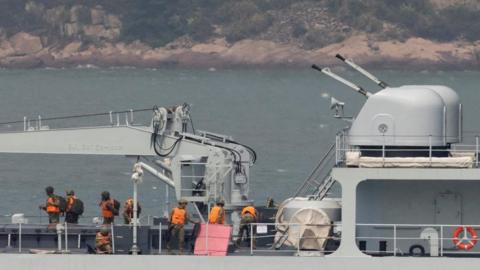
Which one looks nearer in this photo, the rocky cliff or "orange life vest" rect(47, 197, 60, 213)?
"orange life vest" rect(47, 197, 60, 213)

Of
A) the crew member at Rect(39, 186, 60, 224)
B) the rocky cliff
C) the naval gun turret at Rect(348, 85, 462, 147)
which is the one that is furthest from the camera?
the rocky cliff

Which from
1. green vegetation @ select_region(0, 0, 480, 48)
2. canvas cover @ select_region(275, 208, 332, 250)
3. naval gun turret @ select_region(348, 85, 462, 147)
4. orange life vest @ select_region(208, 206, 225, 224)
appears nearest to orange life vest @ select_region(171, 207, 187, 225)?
orange life vest @ select_region(208, 206, 225, 224)

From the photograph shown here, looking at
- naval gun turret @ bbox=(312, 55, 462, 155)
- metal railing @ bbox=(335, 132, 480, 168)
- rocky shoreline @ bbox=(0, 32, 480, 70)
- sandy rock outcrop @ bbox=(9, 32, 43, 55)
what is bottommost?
metal railing @ bbox=(335, 132, 480, 168)

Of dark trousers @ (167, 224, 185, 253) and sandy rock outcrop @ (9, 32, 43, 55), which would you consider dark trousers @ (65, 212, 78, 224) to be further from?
sandy rock outcrop @ (9, 32, 43, 55)

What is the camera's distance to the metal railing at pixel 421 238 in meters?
31.1

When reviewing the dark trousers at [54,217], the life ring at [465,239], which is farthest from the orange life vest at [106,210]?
the life ring at [465,239]

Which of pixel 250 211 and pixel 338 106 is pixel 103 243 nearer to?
pixel 250 211

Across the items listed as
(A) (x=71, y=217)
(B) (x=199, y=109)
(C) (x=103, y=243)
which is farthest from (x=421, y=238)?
(B) (x=199, y=109)

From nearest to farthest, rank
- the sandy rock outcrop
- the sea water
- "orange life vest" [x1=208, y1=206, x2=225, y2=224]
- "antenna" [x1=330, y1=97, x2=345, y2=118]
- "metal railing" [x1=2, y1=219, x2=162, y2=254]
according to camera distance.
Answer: "orange life vest" [x1=208, y1=206, x2=225, y2=224] → "antenna" [x1=330, y1=97, x2=345, y2=118] → "metal railing" [x1=2, y1=219, x2=162, y2=254] → the sea water → the sandy rock outcrop

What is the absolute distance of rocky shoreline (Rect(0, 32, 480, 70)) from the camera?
188m

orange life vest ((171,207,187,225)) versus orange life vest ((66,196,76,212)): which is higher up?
orange life vest ((66,196,76,212))

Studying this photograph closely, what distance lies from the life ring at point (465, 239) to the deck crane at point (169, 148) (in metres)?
5.38

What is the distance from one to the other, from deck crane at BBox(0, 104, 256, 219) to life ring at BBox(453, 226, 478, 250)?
5381 millimetres

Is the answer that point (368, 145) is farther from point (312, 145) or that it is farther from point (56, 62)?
point (56, 62)
